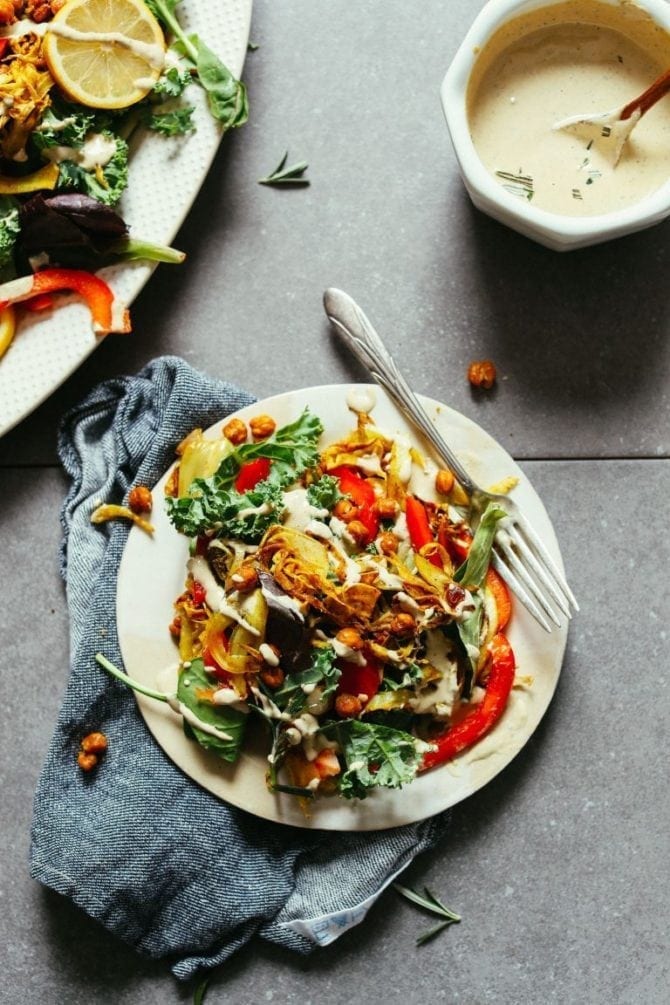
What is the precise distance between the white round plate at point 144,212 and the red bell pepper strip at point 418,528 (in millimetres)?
525

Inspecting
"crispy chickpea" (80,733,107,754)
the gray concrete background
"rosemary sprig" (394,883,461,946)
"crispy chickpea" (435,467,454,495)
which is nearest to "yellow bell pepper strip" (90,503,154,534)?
the gray concrete background

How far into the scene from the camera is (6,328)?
155 cm

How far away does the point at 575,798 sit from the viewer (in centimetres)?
161

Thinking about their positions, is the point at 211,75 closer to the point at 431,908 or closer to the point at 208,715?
the point at 208,715

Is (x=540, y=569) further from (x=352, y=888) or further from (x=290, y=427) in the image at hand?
(x=352, y=888)

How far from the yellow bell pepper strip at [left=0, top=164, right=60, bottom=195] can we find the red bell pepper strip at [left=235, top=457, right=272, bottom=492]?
51 cm

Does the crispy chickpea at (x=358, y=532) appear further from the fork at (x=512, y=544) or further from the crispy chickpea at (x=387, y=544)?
the fork at (x=512, y=544)

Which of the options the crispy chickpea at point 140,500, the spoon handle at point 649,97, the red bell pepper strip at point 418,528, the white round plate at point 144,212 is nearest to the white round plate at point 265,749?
the crispy chickpea at point 140,500

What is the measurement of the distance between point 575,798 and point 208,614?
2.13 ft

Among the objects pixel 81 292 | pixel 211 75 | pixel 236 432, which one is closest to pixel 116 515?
pixel 236 432

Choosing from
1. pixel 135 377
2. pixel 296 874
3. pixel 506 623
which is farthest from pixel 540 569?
pixel 135 377

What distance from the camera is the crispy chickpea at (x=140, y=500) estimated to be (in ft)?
5.04

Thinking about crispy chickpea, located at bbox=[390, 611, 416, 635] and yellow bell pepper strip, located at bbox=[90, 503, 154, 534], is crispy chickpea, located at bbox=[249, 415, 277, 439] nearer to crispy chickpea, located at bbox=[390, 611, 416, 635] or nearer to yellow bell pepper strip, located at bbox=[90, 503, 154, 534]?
yellow bell pepper strip, located at bbox=[90, 503, 154, 534]

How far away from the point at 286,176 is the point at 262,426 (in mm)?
449
